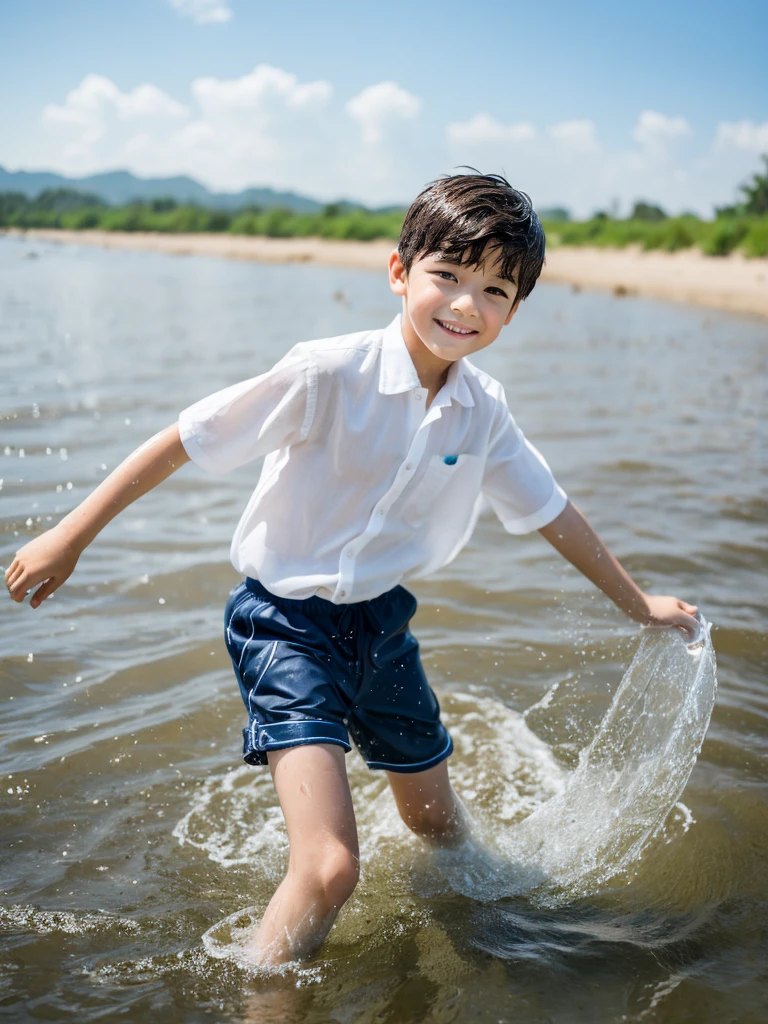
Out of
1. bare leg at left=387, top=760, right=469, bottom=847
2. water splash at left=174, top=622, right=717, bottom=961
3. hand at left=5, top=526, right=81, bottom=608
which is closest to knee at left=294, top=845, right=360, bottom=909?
water splash at left=174, top=622, right=717, bottom=961

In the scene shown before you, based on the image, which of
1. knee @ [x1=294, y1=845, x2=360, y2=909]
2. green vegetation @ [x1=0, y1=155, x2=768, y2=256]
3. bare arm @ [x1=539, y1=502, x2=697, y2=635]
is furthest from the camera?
green vegetation @ [x1=0, y1=155, x2=768, y2=256]

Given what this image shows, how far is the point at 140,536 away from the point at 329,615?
2821 millimetres

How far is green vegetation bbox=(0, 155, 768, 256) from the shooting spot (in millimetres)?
18219

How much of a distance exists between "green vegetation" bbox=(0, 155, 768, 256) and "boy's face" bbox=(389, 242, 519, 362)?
11884 millimetres

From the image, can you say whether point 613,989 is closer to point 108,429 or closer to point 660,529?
point 660,529

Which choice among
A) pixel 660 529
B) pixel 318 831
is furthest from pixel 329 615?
pixel 660 529

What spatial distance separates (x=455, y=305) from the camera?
2232 mm

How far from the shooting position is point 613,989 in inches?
87.0

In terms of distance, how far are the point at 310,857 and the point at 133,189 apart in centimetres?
5900

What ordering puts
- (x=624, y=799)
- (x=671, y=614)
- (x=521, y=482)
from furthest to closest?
(x=624, y=799)
(x=671, y=614)
(x=521, y=482)

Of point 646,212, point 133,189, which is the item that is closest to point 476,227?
point 646,212

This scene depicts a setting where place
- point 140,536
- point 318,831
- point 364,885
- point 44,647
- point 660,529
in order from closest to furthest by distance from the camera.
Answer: point 318,831, point 364,885, point 44,647, point 140,536, point 660,529

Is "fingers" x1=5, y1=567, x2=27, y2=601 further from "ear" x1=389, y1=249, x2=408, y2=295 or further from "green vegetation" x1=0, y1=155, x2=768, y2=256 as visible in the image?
"green vegetation" x1=0, y1=155, x2=768, y2=256

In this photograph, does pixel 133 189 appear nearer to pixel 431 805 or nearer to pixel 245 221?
pixel 245 221
